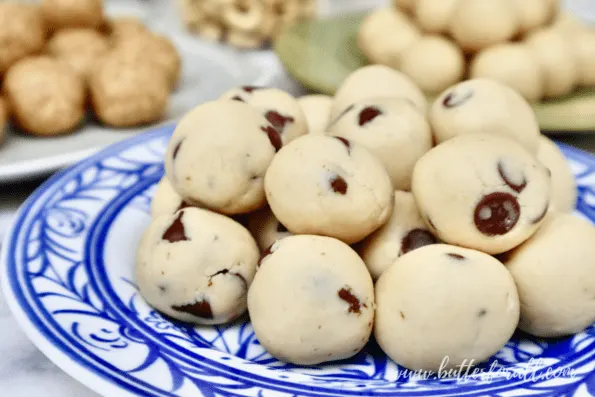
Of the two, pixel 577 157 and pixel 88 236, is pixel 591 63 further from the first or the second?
pixel 88 236

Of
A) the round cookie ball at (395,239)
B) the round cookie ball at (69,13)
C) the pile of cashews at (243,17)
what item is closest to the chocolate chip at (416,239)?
the round cookie ball at (395,239)

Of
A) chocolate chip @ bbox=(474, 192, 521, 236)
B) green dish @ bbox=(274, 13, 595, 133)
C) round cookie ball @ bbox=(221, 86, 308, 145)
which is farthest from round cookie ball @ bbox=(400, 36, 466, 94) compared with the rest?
chocolate chip @ bbox=(474, 192, 521, 236)

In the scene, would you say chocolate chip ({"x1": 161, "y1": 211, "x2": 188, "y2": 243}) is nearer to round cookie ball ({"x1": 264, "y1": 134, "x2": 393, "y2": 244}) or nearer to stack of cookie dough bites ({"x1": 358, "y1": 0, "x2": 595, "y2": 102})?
round cookie ball ({"x1": 264, "y1": 134, "x2": 393, "y2": 244})

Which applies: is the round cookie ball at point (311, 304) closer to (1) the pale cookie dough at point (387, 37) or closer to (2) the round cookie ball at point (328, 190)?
(2) the round cookie ball at point (328, 190)

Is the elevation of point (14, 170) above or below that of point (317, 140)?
below

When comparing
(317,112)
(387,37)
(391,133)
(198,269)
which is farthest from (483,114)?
(387,37)

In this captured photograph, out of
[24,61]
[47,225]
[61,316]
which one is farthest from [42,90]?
[61,316]
